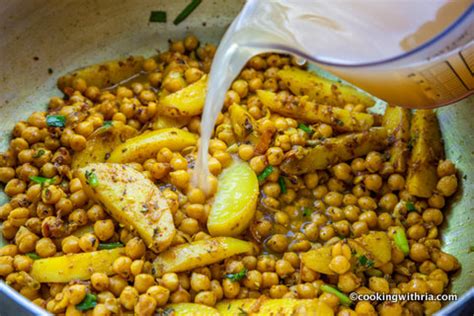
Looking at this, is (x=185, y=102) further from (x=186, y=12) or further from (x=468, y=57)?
(x=468, y=57)

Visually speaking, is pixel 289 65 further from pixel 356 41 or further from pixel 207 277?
pixel 207 277

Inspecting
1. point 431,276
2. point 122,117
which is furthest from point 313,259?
point 122,117

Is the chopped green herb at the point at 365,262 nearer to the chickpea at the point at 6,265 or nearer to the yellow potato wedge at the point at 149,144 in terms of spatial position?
the yellow potato wedge at the point at 149,144

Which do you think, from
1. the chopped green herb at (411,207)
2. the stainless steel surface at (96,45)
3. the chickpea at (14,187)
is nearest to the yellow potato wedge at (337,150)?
the chopped green herb at (411,207)

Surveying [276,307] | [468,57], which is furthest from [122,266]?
[468,57]

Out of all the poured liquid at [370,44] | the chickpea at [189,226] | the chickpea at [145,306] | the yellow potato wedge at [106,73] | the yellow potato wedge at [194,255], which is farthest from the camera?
the yellow potato wedge at [106,73]

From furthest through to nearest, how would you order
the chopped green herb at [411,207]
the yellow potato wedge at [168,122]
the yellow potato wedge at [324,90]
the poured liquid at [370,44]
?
1. the yellow potato wedge at [324,90]
2. the yellow potato wedge at [168,122]
3. the chopped green herb at [411,207]
4. the poured liquid at [370,44]
